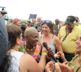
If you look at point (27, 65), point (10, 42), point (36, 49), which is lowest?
point (36, 49)

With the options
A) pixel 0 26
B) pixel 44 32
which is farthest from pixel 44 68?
pixel 44 32

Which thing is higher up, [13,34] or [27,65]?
[13,34]

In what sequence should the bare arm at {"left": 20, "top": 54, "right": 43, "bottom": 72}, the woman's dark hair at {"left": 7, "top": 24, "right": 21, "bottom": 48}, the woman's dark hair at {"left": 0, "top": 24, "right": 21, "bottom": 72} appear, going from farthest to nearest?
the woman's dark hair at {"left": 7, "top": 24, "right": 21, "bottom": 48} < the bare arm at {"left": 20, "top": 54, "right": 43, "bottom": 72} < the woman's dark hair at {"left": 0, "top": 24, "right": 21, "bottom": 72}

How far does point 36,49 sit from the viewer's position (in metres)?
3.31

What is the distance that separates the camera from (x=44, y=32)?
471 cm

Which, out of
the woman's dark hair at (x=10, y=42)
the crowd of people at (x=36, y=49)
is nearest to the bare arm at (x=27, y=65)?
the crowd of people at (x=36, y=49)

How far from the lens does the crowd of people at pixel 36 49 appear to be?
1516mm

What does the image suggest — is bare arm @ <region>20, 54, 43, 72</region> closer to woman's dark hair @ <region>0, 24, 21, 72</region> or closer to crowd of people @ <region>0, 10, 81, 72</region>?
crowd of people @ <region>0, 10, 81, 72</region>

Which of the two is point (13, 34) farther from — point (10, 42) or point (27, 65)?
point (27, 65)

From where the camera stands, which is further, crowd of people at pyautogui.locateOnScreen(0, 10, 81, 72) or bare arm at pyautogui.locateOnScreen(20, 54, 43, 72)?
bare arm at pyautogui.locateOnScreen(20, 54, 43, 72)

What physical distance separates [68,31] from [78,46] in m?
1.41

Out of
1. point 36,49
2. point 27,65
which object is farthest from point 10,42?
point 36,49

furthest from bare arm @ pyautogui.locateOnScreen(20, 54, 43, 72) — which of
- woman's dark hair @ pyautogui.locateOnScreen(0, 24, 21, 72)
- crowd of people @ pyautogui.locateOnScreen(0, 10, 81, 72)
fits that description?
woman's dark hair @ pyautogui.locateOnScreen(0, 24, 21, 72)

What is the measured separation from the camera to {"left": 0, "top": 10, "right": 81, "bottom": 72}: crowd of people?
A: 1516 millimetres
